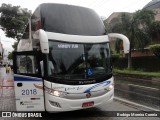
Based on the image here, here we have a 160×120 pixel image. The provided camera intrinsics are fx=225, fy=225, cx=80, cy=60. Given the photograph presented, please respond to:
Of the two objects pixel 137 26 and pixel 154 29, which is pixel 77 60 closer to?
pixel 137 26

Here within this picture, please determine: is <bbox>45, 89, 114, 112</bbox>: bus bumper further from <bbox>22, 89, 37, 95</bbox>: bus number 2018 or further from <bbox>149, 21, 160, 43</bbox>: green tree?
<bbox>149, 21, 160, 43</bbox>: green tree

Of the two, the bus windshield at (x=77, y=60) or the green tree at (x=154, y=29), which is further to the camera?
the green tree at (x=154, y=29)

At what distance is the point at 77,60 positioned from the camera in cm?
652

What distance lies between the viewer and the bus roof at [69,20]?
657 centimetres

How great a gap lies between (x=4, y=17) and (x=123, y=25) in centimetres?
1447

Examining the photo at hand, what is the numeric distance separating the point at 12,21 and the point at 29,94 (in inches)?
873

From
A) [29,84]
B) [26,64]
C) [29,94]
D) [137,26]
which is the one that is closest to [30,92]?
[29,94]

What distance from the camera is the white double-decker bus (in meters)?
6.25

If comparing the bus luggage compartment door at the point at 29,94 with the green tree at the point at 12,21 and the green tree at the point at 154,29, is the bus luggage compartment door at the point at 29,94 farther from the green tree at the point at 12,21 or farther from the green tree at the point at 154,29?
the green tree at the point at 12,21

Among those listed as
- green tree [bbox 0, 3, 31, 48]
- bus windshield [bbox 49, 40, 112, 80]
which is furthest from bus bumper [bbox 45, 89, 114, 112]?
green tree [bbox 0, 3, 31, 48]

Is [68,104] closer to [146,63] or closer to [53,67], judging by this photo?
[53,67]

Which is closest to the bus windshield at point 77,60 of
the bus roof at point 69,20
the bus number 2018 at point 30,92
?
the bus roof at point 69,20

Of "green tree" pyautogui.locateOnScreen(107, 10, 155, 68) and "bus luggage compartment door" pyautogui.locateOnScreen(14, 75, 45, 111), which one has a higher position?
"green tree" pyautogui.locateOnScreen(107, 10, 155, 68)

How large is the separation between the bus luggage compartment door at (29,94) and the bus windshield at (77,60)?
0.68m
